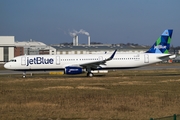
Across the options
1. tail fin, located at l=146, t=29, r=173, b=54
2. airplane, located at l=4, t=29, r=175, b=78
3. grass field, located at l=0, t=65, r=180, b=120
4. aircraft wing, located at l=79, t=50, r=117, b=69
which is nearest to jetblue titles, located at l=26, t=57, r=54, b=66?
airplane, located at l=4, t=29, r=175, b=78

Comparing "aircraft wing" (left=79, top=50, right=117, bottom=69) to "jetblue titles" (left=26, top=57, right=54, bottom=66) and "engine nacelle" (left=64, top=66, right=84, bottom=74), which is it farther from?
"jetblue titles" (left=26, top=57, right=54, bottom=66)

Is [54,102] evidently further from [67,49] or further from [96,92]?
[67,49]

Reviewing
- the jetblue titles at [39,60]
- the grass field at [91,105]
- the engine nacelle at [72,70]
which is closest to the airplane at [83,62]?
the jetblue titles at [39,60]

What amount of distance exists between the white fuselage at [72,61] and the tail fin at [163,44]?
4.19 feet

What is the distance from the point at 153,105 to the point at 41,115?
740 centimetres

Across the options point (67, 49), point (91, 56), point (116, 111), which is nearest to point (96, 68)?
point (91, 56)

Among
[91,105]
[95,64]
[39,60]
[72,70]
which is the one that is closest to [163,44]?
[95,64]

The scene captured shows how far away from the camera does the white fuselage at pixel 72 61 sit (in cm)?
4997

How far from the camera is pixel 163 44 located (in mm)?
52812

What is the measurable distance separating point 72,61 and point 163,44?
13.3 metres

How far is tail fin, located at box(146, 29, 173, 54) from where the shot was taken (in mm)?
52519

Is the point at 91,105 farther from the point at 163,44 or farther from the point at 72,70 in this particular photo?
the point at 163,44

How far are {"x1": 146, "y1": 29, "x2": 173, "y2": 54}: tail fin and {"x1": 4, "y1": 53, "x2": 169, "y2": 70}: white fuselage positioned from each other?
1277 mm

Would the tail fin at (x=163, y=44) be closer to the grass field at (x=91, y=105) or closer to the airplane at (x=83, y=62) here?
the airplane at (x=83, y=62)
